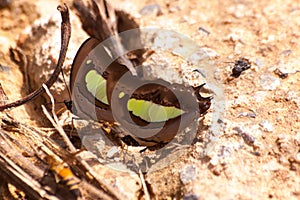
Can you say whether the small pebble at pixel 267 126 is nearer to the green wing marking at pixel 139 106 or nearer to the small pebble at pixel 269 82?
the small pebble at pixel 269 82

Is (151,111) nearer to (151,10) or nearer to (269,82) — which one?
(269,82)

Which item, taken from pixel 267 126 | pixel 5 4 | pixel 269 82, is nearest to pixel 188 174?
pixel 267 126

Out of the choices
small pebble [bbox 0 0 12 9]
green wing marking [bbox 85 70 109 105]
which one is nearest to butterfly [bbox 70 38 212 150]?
green wing marking [bbox 85 70 109 105]

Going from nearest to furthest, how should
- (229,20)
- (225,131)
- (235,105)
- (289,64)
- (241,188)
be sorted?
(241,188) → (225,131) → (235,105) → (289,64) → (229,20)

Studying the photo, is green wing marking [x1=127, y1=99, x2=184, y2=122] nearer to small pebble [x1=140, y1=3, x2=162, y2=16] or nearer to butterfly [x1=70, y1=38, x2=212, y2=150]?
butterfly [x1=70, y1=38, x2=212, y2=150]

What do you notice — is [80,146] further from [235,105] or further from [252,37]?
[252,37]

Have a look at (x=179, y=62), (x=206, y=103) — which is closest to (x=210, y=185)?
(x=206, y=103)

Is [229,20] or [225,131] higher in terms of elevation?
[229,20]

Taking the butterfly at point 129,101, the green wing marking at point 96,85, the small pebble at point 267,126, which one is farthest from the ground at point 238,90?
the green wing marking at point 96,85
